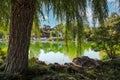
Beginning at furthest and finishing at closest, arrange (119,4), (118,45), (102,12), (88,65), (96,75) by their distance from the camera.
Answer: (118,45), (88,65), (96,75), (102,12), (119,4)

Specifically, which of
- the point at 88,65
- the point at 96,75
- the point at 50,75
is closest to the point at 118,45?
the point at 88,65

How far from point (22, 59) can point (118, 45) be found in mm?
10316

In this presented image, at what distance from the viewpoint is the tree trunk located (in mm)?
3885

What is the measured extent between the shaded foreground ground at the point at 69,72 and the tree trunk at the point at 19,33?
0.65 feet

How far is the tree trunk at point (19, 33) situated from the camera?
388 centimetres

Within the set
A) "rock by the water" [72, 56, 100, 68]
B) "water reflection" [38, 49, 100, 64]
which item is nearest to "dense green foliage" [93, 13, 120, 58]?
"water reflection" [38, 49, 100, 64]

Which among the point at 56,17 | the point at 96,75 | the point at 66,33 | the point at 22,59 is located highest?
the point at 56,17

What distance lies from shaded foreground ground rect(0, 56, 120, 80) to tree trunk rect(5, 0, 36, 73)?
197mm

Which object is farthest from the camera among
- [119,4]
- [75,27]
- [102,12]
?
[75,27]

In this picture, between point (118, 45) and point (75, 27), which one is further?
point (118, 45)

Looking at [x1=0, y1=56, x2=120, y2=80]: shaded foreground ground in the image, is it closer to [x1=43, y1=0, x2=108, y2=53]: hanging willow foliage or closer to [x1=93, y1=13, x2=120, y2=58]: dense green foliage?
[x1=43, y1=0, x2=108, y2=53]: hanging willow foliage

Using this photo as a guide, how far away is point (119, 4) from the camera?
345 centimetres

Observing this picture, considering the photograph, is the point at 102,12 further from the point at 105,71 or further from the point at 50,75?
the point at 105,71

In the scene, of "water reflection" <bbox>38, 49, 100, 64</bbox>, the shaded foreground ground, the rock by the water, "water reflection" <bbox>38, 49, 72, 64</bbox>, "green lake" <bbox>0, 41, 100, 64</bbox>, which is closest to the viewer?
the shaded foreground ground
